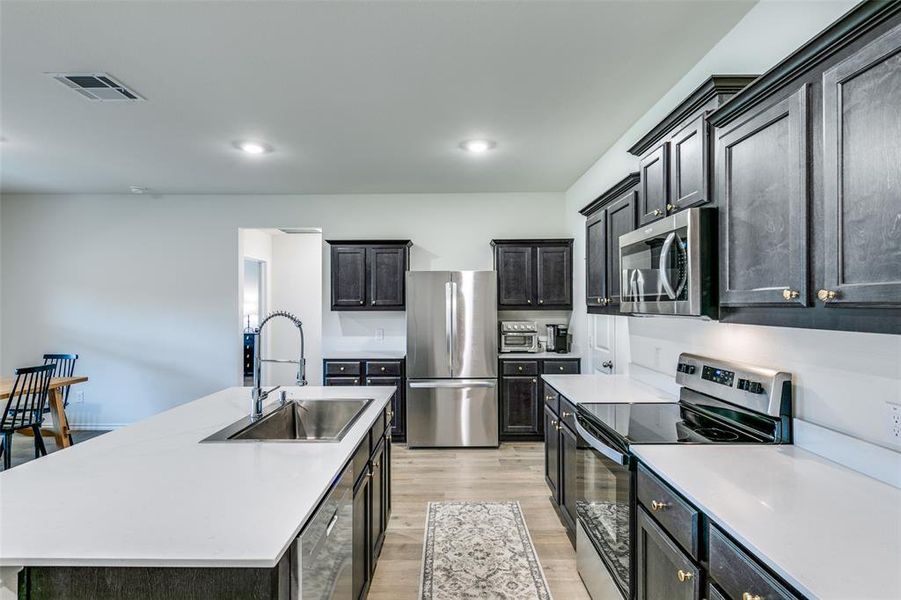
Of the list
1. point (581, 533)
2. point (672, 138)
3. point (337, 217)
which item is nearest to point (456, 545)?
point (581, 533)

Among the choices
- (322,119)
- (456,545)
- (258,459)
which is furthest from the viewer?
(322,119)

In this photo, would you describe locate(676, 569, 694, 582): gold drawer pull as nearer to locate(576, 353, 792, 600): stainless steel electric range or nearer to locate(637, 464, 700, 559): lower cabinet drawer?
locate(637, 464, 700, 559): lower cabinet drawer

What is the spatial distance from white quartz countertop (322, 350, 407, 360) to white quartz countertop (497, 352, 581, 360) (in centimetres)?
107

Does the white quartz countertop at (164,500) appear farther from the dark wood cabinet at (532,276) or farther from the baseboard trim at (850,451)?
the dark wood cabinet at (532,276)

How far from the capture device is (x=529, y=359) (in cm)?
447

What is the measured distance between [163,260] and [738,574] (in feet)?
19.2

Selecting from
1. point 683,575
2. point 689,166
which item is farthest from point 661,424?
point 689,166

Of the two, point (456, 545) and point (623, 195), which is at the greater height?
point (623, 195)

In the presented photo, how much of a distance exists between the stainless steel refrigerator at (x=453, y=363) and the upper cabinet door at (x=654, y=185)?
2.18m

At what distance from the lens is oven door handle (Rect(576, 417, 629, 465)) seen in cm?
171

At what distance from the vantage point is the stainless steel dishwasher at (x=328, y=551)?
115 cm

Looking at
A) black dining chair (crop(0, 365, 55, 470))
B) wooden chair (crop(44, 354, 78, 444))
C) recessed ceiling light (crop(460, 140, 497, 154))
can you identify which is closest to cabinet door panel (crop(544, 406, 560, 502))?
recessed ceiling light (crop(460, 140, 497, 154))

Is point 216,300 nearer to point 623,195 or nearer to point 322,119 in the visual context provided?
point 322,119

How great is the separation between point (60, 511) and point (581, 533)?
2.17 metres
